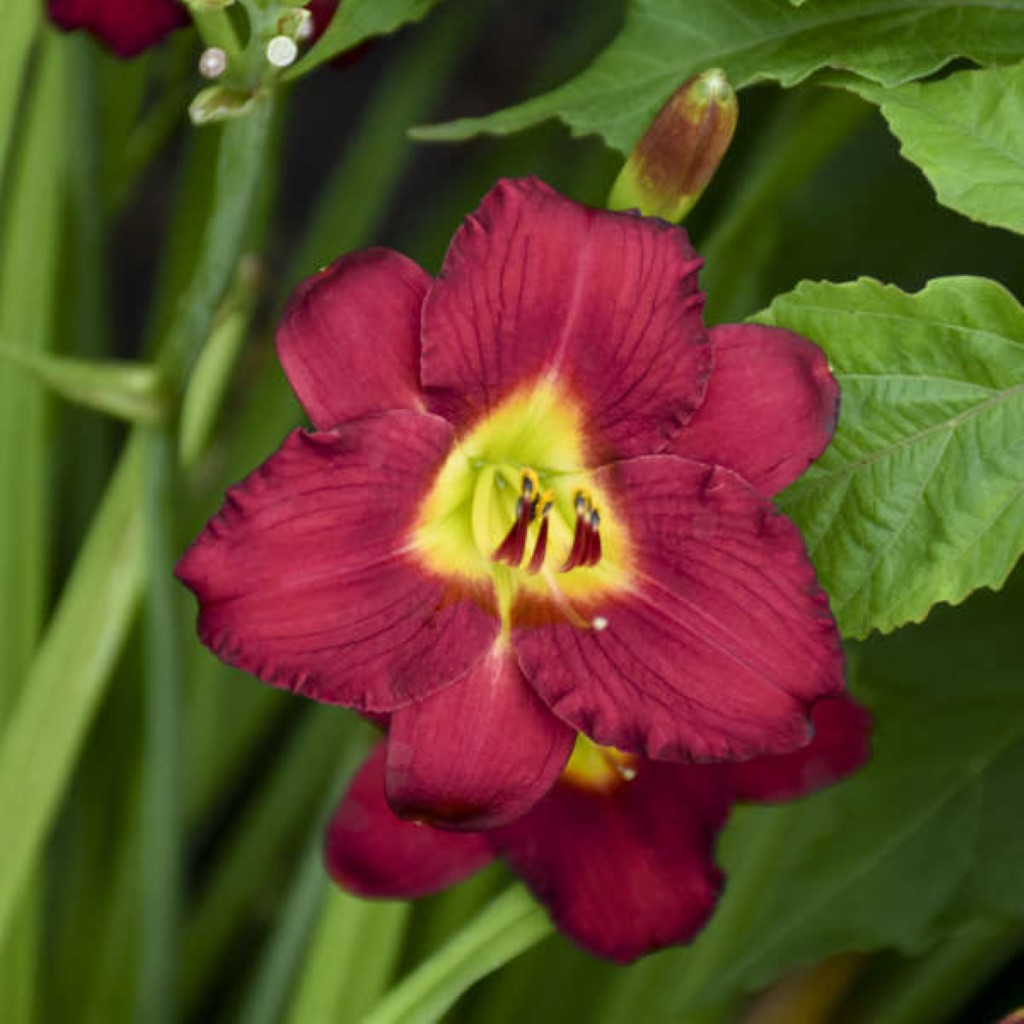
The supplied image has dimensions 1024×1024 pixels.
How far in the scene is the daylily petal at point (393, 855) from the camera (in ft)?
1.82

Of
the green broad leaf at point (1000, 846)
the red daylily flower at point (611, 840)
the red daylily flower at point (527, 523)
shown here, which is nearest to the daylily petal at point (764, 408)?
the red daylily flower at point (527, 523)

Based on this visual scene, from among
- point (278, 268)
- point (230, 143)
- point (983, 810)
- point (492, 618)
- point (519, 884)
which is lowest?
point (278, 268)

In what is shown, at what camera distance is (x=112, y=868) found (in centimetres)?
94

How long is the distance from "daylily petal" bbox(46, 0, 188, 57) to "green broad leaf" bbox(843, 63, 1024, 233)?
26 cm

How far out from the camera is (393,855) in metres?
0.56

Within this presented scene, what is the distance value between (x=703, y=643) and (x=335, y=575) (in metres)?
0.11

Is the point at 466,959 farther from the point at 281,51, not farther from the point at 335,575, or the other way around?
the point at 281,51

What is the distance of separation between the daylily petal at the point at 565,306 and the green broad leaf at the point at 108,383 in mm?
150

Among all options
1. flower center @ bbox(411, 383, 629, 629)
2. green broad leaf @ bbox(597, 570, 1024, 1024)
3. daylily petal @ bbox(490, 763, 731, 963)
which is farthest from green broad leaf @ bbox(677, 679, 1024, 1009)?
flower center @ bbox(411, 383, 629, 629)

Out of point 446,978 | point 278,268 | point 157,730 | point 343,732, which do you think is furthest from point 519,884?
point 278,268

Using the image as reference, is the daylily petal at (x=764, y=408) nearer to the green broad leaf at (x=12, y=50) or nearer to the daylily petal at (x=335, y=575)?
the daylily petal at (x=335, y=575)

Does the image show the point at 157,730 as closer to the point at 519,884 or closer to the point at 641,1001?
the point at 519,884

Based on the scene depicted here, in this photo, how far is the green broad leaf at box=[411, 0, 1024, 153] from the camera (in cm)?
49

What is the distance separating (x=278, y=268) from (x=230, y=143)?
3.27ft
